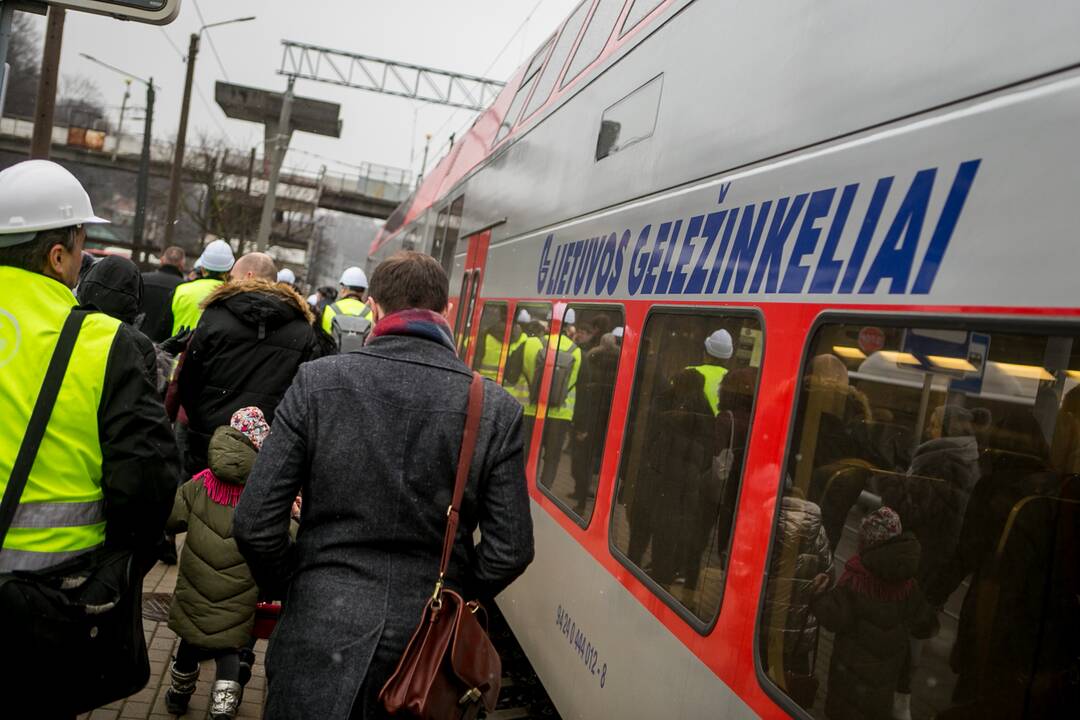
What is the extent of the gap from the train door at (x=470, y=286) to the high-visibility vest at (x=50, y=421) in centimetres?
462

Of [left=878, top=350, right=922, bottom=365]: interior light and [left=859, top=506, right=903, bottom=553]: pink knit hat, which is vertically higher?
[left=878, top=350, right=922, bottom=365]: interior light

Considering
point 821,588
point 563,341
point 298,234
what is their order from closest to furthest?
point 821,588, point 563,341, point 298,234

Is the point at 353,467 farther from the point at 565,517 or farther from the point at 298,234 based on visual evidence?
the point at 298,234

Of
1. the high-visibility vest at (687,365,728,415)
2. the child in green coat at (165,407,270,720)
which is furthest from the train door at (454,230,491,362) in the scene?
the high-visibility vest at (687,365,728,415)

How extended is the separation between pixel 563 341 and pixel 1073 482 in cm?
320

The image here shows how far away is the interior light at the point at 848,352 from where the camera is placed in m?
2.20

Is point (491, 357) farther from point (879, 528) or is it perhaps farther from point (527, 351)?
point (879, 528)

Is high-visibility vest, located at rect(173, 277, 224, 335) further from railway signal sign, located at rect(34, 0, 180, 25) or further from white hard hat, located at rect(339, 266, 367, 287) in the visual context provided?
white hard hat, located at rect(339, 266, 367, 287)

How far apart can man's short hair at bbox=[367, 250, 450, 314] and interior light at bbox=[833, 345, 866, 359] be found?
100cm

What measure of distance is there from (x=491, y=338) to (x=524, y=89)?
190 centimetres

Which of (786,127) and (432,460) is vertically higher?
(786,127)

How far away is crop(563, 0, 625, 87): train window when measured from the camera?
504cm

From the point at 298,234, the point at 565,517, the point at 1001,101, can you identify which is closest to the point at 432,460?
the point at 1001,101

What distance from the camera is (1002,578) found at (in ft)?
5.79
